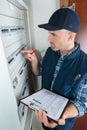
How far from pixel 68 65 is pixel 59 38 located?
210mm

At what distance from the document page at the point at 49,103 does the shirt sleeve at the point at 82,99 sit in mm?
78

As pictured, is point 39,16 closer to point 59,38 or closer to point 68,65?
point 59,38

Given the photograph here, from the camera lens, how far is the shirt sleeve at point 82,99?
96cm

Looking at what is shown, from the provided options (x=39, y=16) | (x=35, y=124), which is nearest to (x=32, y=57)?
(x=39, y=16)

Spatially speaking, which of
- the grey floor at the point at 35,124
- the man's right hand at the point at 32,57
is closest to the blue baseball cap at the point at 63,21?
the man's right hand at the point at 32,57

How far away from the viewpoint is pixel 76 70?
102cm

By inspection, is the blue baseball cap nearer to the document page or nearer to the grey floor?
the document page

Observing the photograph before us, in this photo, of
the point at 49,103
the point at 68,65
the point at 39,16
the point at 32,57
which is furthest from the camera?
the point at 39,16

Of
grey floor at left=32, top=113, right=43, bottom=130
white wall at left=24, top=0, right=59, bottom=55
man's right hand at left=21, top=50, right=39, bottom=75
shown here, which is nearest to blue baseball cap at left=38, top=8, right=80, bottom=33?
man's right hand at left=21, top=50, right=39, bottom=75

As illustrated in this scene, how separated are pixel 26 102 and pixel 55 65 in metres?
0.39

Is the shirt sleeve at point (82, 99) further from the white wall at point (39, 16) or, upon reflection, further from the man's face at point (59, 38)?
the white wall at point (39, 16)

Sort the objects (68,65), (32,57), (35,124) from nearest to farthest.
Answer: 1. (68,65)
2. (32,57)
3. (35,124)

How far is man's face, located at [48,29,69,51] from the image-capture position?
1.00 meters

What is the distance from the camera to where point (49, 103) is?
939 millimetres
